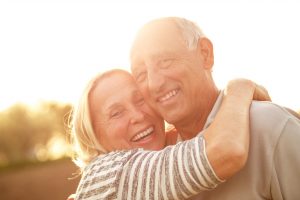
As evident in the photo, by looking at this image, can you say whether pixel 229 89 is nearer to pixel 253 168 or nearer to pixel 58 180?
pixel 253 168

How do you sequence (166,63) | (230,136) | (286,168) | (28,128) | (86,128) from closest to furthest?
(230,136), (286,168), (166,63), (86,128), (28,128)

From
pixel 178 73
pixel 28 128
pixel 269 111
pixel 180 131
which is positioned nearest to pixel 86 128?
pixel 180 131

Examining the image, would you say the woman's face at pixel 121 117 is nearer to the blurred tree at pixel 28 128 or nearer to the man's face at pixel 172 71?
the man's face at pixel 172 71

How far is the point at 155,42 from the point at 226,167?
1072mm

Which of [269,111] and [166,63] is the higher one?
[166,63]

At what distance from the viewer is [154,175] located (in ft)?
7.50

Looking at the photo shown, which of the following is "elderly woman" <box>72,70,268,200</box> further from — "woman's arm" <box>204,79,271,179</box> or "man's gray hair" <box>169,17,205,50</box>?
"man's gray hair" <box>169,17,205,50</box>

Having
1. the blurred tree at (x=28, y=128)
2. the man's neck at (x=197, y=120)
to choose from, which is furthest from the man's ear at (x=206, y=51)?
the blurred tree at (x=28, y=128)

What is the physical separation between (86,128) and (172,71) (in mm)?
692

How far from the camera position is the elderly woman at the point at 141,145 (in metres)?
2.19

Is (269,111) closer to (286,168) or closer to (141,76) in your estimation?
(286,168)

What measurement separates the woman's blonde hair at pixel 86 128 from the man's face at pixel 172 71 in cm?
40

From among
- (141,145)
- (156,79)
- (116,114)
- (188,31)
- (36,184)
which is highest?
(188,31)

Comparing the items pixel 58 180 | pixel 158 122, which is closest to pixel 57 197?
pixel 58 180
